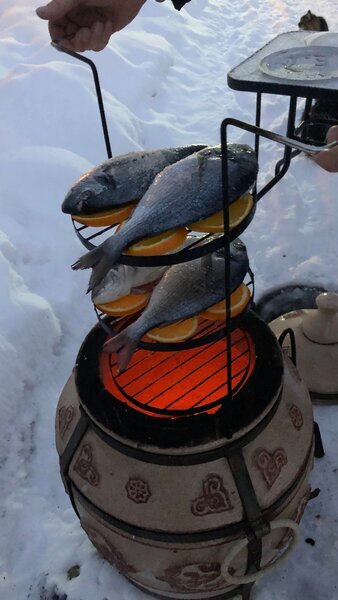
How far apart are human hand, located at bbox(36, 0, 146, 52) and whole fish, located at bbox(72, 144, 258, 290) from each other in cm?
95

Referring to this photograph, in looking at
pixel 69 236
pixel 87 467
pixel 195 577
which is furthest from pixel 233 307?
pixel 69 236

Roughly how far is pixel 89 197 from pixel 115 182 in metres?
0.11

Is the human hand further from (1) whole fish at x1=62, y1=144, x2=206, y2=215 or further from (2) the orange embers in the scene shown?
(2) the orange embers

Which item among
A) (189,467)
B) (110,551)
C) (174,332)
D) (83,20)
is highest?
(83,20)

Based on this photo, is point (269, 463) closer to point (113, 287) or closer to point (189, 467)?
point (189, 467)

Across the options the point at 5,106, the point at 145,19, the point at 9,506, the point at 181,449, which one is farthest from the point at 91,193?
the point at 145,19

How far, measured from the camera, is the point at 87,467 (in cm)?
196

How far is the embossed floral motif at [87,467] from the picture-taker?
193 cm

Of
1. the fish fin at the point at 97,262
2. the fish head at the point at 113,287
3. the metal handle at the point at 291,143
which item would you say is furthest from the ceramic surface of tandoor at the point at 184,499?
the metal handle at the point at 291,143

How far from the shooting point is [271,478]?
1887mm

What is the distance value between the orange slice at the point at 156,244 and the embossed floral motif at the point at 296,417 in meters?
0.89

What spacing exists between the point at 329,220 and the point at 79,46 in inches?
119

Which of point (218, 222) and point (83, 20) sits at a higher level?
point (83, 20)

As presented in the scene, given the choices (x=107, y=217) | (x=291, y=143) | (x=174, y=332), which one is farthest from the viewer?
(x=174, y=332)
